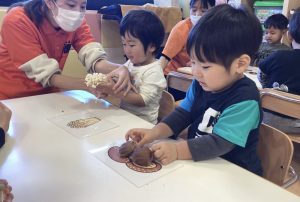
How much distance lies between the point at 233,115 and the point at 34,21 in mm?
968

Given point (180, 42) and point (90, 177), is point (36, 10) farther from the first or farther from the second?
point (180, 42)

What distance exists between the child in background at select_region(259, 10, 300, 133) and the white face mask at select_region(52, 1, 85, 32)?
1155 mm

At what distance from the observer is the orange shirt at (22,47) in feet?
4.02

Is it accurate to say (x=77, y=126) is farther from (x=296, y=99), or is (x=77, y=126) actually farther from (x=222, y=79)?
(x=296, y=99)

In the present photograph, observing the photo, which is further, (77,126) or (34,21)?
(34,21)

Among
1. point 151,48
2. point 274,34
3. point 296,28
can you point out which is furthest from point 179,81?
point 274,34

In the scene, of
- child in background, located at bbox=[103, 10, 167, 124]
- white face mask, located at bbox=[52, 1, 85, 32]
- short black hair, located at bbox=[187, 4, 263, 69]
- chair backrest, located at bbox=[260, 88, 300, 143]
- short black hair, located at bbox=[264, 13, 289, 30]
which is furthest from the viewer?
short black hair, located at bbox=[264, 13, 289, 30]

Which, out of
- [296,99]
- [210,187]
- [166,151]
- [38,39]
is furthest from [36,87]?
[296,99]

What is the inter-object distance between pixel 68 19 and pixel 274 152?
3.41 ft

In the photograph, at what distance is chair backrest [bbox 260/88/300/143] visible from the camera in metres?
1.46

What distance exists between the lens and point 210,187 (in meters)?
0.62

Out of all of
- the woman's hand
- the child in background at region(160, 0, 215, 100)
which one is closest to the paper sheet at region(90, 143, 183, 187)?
the woman's hand

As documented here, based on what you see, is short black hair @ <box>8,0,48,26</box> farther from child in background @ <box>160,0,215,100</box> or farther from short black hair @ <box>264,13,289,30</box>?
short black hair @ <box>264,13,289,30</box>

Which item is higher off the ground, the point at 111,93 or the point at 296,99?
the point at 111,93
